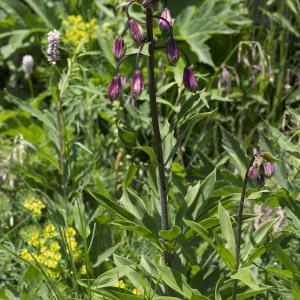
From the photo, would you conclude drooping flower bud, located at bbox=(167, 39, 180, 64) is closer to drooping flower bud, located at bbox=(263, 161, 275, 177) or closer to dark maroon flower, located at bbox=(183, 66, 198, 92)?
dark maroon flower, located at bbox=(183, 66, 198, 92)

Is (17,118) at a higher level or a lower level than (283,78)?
higher

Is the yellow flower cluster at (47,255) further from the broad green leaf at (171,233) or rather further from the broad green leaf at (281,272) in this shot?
the broad green leaf at (281,272)

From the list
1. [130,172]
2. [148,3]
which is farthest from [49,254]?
[148,3]

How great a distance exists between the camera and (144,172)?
366cm

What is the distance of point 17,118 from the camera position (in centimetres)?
391

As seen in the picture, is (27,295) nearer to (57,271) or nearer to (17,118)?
(57,271)

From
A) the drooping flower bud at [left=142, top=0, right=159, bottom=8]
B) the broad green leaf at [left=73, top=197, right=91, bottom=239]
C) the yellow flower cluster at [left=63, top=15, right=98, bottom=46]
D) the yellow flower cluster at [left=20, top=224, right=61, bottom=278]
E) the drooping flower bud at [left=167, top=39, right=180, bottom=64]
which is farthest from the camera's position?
the yellow flower cluster at [left=63, top=15, right=98, bottom=46]

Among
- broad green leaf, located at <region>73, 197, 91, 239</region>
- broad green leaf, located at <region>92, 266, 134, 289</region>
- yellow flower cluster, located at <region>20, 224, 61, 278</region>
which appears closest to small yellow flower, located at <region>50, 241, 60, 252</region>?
yellow flower cluster, located at <region>20, 224, 61, 278</region>

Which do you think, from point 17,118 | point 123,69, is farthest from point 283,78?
point 17,118

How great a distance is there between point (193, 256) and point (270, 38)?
1.81 meters

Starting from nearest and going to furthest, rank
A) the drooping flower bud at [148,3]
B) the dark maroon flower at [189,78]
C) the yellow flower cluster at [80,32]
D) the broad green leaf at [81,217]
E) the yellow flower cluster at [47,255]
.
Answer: the drooping flower bud at [148,3] < the dark maroon flower at [189,78] < the broad green leaf at [81,217] < the yellow flower cluster at [47,255] < the yellow flower cluster at [80,32]

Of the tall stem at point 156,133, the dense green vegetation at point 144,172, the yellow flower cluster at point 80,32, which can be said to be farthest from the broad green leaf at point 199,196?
the yellow flower cluster at point 80,32

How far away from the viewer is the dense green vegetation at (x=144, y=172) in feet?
7.46

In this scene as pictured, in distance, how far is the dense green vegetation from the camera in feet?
7.46
